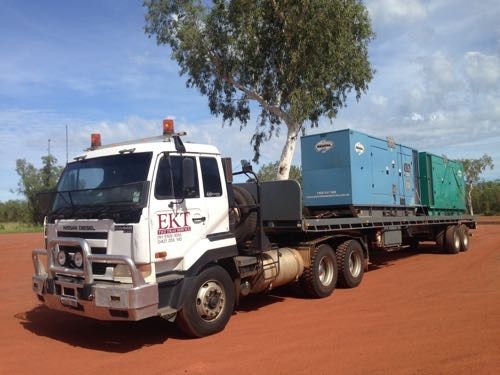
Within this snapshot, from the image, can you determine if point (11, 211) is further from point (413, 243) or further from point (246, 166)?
point (246, 166)

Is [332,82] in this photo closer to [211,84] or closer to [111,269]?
[211,84]

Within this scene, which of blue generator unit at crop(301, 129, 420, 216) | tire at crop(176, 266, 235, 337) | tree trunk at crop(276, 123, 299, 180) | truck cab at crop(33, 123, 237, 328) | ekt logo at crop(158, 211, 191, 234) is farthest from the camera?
tree trunk at crop(276, 123, 299, 180)

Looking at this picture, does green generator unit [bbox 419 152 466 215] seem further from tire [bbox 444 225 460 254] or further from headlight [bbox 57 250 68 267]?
headlight [bbox 57 250 68 267]

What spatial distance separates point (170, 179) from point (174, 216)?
1.62 ft

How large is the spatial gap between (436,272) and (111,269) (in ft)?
29.3

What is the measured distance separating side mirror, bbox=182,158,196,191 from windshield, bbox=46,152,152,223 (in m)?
0.47

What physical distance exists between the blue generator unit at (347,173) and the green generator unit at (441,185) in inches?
122

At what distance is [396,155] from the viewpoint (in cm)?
1368

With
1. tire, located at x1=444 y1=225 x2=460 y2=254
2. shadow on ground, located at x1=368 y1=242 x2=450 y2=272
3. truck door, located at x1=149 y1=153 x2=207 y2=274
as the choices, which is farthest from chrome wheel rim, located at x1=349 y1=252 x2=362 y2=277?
tire, located at x1=444 y1=225 x2=460 y2=254

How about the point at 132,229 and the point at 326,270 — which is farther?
the point at 326,270

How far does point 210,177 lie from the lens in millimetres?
7129

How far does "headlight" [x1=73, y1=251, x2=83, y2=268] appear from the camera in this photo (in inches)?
246

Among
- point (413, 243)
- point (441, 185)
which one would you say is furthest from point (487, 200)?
point (441, 185)

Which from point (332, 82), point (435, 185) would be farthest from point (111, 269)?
point (332, 82)
